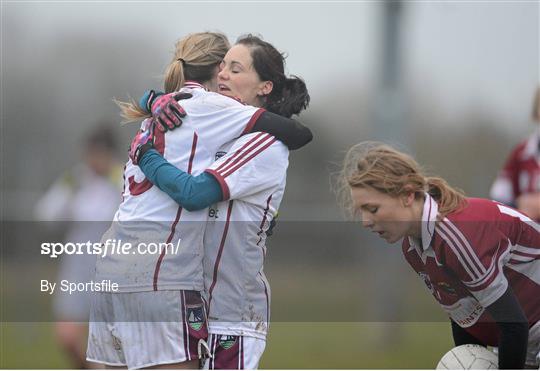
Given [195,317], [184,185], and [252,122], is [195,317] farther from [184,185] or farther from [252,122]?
[252,122]

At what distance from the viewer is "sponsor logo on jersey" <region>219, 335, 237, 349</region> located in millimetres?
3367

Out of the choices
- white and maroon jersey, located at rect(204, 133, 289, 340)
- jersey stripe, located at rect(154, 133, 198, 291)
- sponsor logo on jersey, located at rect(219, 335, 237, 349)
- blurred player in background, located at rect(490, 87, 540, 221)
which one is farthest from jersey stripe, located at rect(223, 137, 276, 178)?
blurred player in background, located at rect(490, 87, 540, 221)

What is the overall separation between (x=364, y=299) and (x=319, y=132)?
2341mm

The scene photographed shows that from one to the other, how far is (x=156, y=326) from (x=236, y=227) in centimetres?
42

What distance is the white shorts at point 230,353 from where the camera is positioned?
3.36 meters

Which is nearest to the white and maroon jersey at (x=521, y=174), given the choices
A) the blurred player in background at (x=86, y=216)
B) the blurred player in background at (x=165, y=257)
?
the blurred player in background at (x=86, y=216)

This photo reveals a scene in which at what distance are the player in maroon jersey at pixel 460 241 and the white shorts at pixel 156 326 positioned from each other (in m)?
0.67

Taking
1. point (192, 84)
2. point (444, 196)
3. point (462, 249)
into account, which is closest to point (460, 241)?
point (462, 249)

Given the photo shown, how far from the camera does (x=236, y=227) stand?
3.38 m

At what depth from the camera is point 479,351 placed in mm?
3650

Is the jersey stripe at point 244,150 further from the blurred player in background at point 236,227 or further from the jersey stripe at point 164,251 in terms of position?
the jersey stripe at point 164,251

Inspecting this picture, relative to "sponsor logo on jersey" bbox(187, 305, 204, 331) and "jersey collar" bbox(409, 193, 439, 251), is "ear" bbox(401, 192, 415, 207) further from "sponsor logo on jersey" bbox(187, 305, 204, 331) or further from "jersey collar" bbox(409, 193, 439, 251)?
"sponsor logo on jersey" bbox(187, 305, 204, 331)

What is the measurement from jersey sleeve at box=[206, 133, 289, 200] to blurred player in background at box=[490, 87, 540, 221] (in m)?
2.98

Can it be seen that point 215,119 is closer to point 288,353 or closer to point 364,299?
point 288,353
